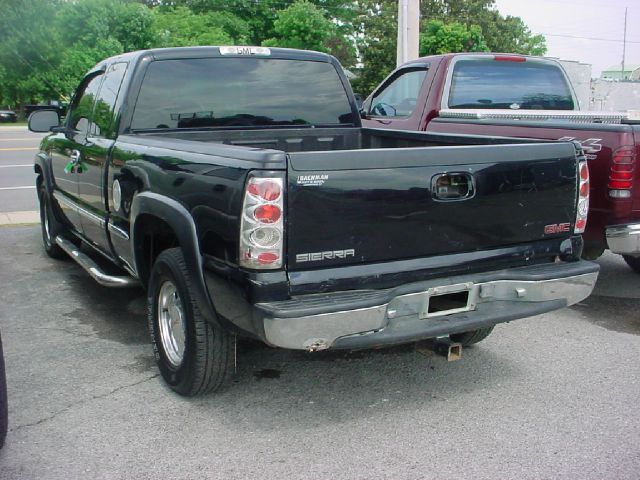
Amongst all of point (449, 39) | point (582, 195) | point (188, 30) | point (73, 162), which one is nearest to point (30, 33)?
point (188, 30)

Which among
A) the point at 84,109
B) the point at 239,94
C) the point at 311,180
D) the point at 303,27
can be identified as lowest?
the point at 311,180

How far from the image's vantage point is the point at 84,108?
225 inches

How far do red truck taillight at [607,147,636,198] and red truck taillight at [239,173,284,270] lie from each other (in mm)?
3163

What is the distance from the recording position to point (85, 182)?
5297mm

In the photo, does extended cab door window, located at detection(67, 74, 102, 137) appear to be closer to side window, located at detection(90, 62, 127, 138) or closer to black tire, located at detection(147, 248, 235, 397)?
side window, located at detection(90, 62, 127, 138)

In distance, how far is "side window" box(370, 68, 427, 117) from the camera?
7.55 m

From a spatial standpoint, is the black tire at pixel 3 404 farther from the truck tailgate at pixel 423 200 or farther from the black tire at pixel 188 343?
the truck tailgate at pixel 423 200

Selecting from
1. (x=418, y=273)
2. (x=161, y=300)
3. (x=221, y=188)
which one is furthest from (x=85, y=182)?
(x=418, y=273)

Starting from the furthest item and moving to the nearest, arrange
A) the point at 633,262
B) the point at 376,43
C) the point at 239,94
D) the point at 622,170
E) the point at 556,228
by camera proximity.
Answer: the point at 376,43 < the point at 633,262 < the point at 622,170 < the point at 239,94 < the point at 556,228

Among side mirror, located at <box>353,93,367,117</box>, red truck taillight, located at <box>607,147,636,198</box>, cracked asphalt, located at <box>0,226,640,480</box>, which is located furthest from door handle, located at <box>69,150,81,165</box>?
red truck taillight, located at <box>607,147,636,198</box>

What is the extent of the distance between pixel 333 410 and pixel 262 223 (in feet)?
4.20

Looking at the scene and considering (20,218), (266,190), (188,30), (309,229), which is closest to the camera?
(266,190)

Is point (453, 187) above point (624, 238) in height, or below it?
above

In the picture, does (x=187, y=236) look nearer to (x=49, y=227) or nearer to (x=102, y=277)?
(x=102, y=277)
